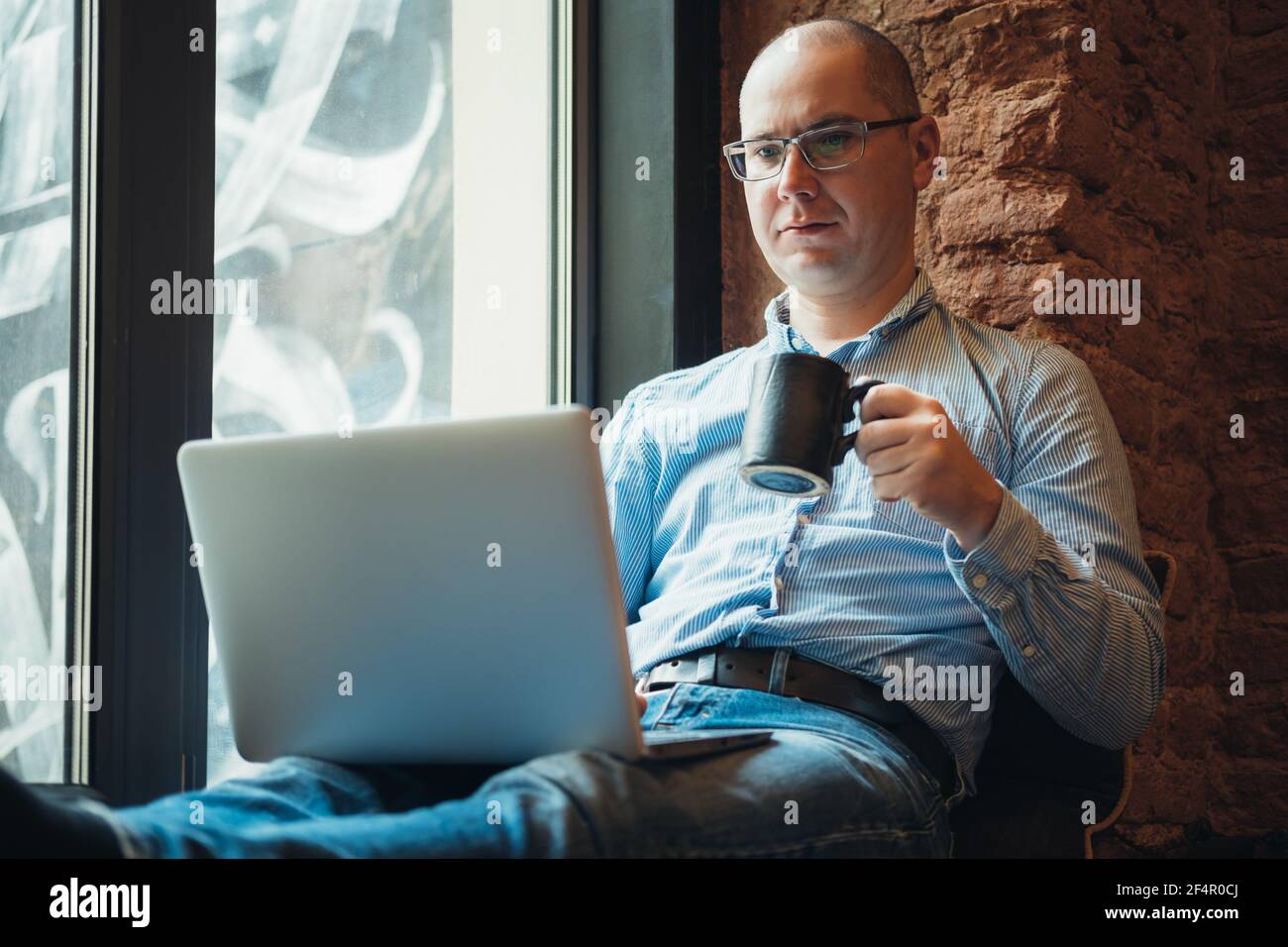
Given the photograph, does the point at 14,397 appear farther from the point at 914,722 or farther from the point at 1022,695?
the point at 1022,695

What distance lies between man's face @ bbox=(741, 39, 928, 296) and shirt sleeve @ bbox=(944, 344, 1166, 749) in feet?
1.02

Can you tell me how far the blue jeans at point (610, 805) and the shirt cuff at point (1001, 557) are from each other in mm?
189

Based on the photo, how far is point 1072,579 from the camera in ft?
4.33

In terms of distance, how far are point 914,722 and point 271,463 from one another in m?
0.74

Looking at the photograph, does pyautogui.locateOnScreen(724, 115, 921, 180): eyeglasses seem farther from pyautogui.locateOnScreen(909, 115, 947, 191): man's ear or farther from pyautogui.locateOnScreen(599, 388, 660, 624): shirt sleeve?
pyautogui.locateOnScreen(599, 388, 660, 624): shirt sleeve

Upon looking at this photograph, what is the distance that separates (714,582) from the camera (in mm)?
1575

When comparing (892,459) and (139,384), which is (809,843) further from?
(139,384)

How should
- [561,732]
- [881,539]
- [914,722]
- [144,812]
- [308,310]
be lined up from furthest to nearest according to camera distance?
[308,310]
[881,539]
[914,722]
[561,732]
[144,812]

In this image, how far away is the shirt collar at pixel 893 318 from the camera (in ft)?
5.51

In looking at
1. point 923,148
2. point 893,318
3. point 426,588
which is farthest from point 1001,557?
point 923,148

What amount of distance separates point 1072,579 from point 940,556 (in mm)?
180

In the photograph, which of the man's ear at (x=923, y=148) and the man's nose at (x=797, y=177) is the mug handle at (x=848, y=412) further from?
the man's ear at (x=923, y=148)

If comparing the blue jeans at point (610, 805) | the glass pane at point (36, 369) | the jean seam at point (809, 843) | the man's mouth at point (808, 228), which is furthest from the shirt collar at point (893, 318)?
the glass pane at point (36, 369)

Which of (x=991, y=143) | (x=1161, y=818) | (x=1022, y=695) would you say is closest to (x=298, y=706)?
(x=1022, y=695)
